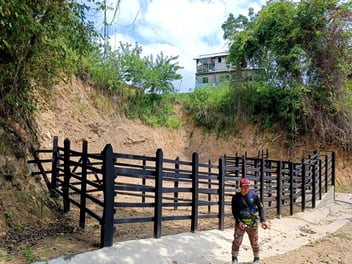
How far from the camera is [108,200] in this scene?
12.8ft

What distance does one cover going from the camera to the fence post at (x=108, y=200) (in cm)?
382

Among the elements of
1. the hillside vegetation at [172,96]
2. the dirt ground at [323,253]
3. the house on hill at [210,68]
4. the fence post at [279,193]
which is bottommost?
the dirt ground at [323,253]

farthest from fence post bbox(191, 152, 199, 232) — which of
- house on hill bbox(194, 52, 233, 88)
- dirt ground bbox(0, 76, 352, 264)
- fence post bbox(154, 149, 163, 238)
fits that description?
house on hill bbox(194, 52, 233, 88)

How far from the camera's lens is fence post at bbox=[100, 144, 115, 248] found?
382 centimetres

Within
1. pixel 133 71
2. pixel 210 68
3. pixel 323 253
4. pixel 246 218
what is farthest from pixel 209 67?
pixel 246 218

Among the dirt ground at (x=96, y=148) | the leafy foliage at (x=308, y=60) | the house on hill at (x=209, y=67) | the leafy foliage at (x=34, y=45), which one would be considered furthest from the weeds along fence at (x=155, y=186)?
the house on hill at (x=209, y=67)

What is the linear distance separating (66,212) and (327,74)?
11.9 meters

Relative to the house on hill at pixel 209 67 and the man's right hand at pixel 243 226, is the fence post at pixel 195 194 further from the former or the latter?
the house on hill at pixel 209 67

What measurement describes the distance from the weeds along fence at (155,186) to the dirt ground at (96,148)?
41 cm

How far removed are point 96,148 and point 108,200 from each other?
852 centimetres

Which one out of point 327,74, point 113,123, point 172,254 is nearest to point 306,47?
point 327,74

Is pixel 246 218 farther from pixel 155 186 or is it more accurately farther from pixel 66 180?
pixel 66 180

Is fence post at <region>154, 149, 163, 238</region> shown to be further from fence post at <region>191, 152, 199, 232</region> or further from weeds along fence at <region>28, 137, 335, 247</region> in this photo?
fence post at <region>191, 152, 199, 232</region>

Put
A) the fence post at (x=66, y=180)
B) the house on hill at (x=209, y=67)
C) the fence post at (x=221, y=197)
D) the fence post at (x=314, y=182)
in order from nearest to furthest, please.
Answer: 1. the fence post at (x=66, y=180)
2. the fence post at (x=221, y=197)
3. the fence post at (x=314, y=182)
4. the house on hill at (x=209, y=67)
